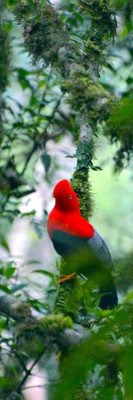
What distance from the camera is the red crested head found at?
248 centimetres

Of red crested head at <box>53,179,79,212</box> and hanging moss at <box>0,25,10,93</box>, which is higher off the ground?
hanging moss at <box>0,25,10,93</box>

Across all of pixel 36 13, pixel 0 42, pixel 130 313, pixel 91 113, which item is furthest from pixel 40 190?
pixel 130 313

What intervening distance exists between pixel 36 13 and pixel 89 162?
22.6 inches

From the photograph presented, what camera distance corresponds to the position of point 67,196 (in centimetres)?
248

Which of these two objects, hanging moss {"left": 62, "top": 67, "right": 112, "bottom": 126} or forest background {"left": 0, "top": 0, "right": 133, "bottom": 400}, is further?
hanging moss {"left": 62, "top": 67, "right": 112, "bottom": 126}

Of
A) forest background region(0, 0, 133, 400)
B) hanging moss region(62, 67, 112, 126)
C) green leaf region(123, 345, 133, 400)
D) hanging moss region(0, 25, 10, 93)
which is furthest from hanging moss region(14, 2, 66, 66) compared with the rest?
green leaf region(123, 345, 133, 400)

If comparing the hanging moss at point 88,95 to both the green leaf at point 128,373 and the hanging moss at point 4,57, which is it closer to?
the green leaf at point 128,373

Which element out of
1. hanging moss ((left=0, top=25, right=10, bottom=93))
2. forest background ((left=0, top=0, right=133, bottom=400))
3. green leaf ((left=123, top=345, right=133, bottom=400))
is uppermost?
hanging moss ((left=0, top=25, right=10, bottom=93))

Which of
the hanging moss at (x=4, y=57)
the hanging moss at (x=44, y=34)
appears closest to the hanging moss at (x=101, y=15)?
the hanging moss at (x=44, y=34)

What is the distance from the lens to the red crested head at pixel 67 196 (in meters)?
2.48

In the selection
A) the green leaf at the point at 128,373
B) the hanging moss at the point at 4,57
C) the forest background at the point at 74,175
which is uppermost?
the hanging moss at the point at 4,57

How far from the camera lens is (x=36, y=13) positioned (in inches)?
98.0

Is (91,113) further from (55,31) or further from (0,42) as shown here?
(0,42)

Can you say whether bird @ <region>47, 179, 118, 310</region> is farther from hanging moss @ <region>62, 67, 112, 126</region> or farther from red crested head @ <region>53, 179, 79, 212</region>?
hanging moss @ <region>62, 67, 112, 126</region>
